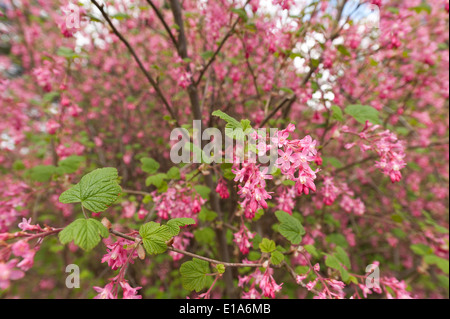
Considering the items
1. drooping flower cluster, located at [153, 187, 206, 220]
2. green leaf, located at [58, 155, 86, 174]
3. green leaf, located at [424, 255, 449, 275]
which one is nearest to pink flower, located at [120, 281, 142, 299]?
drooping flower cluster, located at [153, 187, 206, 220]

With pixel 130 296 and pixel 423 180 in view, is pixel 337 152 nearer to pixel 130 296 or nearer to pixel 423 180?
pixel 423 180

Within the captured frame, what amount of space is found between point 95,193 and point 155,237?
0.44m

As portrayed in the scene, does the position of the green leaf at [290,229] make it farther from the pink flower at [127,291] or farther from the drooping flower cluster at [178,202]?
the pink flower at [127,291]

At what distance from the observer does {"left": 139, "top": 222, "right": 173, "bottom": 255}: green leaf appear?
117 cm

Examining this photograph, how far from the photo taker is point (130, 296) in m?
1.32

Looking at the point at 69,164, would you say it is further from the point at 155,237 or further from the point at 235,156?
the point at 235,156

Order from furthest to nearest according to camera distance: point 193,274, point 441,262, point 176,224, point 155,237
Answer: point 441,262 < point 193,274 < point 176,224 < point 155,237

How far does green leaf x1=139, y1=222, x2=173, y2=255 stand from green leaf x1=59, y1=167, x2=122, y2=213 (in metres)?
0.26

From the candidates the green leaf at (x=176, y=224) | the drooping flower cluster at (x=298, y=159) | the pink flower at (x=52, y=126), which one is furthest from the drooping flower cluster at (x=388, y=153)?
the pink flower at (x=52, y=126)

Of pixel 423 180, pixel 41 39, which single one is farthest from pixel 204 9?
pixel 423 180

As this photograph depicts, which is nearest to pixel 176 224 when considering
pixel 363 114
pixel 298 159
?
pixel 298 159

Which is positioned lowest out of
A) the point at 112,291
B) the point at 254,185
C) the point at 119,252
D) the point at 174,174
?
the point at 112,291

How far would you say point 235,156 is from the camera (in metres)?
1.45

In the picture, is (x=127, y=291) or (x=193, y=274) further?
(x=193, y=274)
